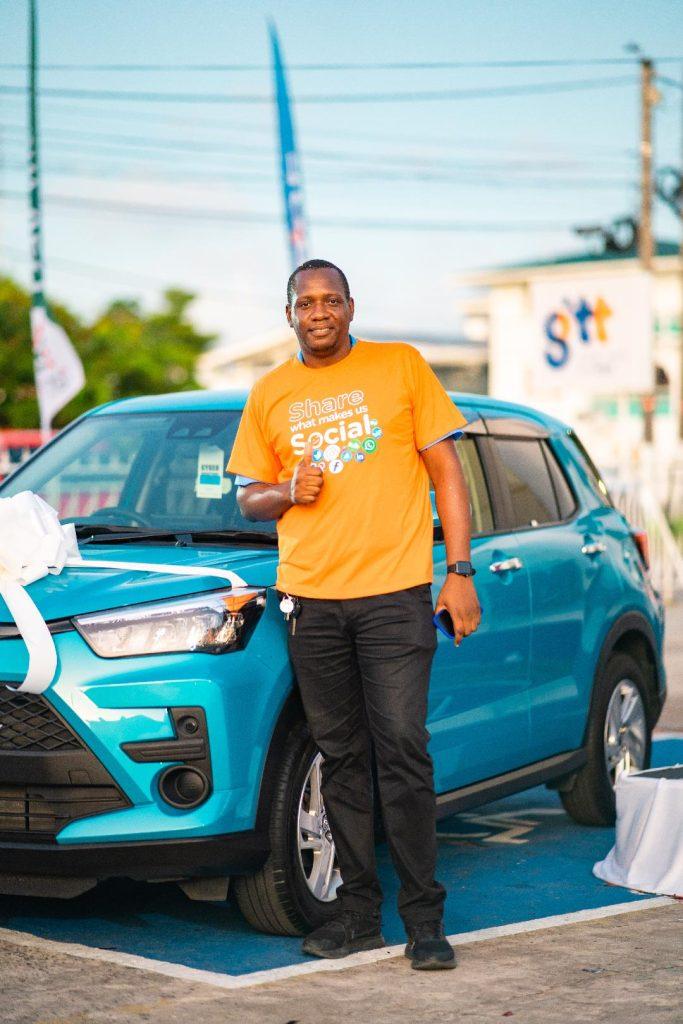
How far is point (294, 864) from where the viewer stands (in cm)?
499

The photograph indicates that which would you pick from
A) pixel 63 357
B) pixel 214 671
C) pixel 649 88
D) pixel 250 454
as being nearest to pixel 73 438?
pixel 250 454

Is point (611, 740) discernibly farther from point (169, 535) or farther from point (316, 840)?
point (169, 535)

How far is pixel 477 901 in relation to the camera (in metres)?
5.79

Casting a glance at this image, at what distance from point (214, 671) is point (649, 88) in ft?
95.3

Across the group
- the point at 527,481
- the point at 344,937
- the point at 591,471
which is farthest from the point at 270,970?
the point at 591,471

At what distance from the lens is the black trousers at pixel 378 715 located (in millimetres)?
4773

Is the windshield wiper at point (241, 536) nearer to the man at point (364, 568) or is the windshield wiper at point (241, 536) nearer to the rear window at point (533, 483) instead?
the man at point (364, 568)

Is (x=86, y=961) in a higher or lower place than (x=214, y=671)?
lower

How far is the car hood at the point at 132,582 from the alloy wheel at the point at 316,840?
65cm

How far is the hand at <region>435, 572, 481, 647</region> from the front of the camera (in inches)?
189

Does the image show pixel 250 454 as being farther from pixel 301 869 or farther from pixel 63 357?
pixel 63 357

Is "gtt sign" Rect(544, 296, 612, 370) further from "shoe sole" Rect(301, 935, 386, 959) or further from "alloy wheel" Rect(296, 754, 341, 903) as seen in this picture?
"shoe sole" Rect(301, 935, 386, 959)

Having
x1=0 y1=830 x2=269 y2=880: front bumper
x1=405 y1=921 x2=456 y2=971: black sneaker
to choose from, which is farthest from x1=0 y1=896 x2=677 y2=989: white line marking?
x1=0 y1=830 x2=269 y2=880: front bumper

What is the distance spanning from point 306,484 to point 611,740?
2868 mm
